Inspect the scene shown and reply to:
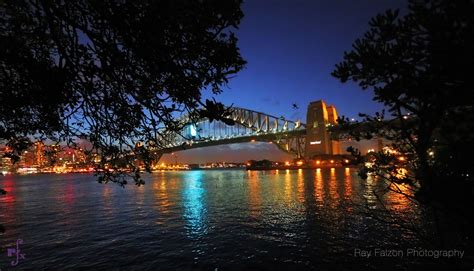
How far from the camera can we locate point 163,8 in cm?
370

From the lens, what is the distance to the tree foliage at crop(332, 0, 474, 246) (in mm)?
3186

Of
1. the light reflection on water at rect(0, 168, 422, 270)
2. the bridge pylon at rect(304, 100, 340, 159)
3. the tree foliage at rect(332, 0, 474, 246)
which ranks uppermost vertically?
the bridge pylon at rect(304, 100, 340, 159)

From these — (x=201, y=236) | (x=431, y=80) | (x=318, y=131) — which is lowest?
(x=201, y=236)

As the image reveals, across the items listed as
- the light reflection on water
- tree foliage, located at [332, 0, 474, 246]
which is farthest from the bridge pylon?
tree foliage, located at [332, 0, 474, 246]

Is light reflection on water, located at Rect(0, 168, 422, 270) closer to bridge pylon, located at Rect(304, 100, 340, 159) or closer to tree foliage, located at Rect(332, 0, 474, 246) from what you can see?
tree foliage, located at Rect(332, 0, 474, 246)

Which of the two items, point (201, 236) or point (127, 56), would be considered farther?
point (201, 236)

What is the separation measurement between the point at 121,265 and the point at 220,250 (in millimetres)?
3699

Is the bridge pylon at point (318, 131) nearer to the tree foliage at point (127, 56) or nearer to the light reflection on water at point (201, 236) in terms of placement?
the light reflection on water at point (201, 236)

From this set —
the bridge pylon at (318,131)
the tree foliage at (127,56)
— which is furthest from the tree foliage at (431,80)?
the bridge pylon at (318,131)

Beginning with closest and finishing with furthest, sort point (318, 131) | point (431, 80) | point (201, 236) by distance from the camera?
point (431, 80)
point (201, 236)
point (318, 131)

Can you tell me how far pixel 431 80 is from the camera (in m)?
3.39

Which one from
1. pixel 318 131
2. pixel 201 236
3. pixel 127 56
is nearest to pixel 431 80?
pixel 127 56

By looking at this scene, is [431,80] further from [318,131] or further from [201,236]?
[318,131]

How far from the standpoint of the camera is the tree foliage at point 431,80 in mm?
3186
